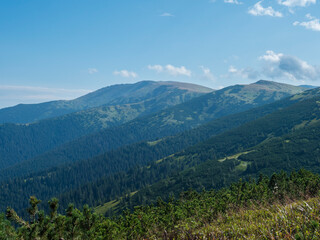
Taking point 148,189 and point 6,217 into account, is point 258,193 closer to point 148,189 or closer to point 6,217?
point 6,217

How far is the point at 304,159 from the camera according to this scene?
185 meters

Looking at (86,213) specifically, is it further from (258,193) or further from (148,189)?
(148,189)

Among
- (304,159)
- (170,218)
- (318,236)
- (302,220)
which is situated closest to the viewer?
(318,236)

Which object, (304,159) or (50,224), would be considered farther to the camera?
(304,159)

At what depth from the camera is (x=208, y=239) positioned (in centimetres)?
857

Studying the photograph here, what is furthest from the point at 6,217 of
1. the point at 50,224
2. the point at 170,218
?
the point at 170,218

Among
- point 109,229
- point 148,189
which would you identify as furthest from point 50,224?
point 148,189

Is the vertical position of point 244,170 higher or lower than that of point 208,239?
lower

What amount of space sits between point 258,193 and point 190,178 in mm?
146812

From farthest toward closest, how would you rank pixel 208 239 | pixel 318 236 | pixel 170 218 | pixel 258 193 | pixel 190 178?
pixel 190 178 → pixel 258 193 → pixel 170 218 → pixel 208 239 → pixel 318 236

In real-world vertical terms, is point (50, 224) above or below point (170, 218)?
above

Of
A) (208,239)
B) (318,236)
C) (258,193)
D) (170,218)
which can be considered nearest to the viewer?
(318,236)

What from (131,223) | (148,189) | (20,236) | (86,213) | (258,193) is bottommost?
(148,189)

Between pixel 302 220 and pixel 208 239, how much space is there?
3448 mm
